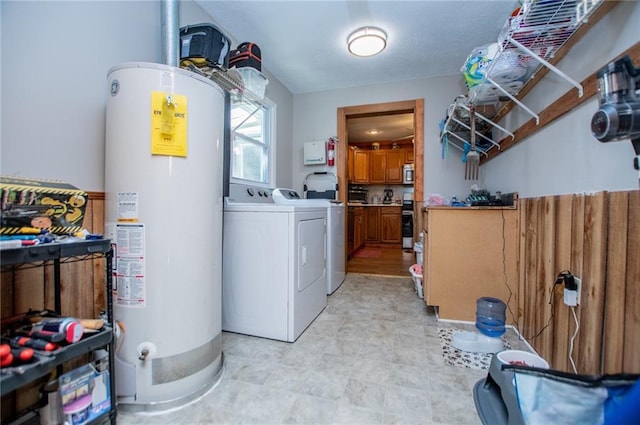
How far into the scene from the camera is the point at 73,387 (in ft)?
3.13

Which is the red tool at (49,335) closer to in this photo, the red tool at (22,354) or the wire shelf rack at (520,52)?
the red tool at (22,354)

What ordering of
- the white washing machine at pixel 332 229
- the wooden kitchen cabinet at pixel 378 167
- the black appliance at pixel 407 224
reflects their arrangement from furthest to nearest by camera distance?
the wooden kitchen cabinet at pixel 378 167 → the black appliance at pixel 407 224 → the white washing machine at pixel 332 229

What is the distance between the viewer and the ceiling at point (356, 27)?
2152mm

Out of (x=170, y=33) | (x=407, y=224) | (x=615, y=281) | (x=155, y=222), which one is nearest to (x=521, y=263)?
(x=615, y=281)

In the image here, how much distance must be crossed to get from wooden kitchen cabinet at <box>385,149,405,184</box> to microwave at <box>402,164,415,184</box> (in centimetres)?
12

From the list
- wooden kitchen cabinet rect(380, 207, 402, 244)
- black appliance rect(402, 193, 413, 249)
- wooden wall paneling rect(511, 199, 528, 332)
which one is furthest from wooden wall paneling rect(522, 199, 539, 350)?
wooden kitchen cabinet rect(380, 207, 402, 244)

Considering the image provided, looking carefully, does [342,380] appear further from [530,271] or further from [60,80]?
[60,80]

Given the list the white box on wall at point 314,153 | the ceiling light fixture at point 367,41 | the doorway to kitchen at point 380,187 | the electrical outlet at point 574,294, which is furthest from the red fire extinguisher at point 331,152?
the electrical outlet at point 574,294

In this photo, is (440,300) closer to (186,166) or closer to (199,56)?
(186,166)

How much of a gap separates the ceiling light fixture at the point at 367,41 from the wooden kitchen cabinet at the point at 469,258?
5.10 feet

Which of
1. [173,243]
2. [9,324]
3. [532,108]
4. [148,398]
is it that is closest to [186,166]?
[173,243]

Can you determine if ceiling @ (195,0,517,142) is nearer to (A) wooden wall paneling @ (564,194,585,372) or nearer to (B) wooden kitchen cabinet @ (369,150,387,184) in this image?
(A) wooden wall paneling @ (564,194,585,372)

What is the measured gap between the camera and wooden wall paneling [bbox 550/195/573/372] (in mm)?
1343

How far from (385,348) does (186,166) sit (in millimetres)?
1543
